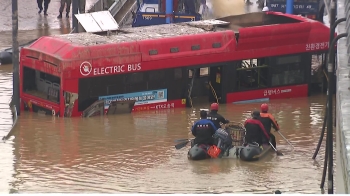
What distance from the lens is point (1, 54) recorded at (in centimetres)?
3027

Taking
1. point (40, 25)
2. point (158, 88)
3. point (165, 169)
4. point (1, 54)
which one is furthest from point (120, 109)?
point (40, 25)

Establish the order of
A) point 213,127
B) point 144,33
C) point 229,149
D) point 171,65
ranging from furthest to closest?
point 144,33 < point 171,65 < point 229,149 < point 213,127

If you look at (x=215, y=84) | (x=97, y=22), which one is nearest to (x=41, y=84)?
(x=97, y=22)

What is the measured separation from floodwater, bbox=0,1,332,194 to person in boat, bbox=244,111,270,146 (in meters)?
0.47

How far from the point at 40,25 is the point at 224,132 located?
22.2 metres

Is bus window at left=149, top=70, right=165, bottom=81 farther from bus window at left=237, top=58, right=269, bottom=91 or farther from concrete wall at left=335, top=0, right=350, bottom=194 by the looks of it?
concrete wall at left=335, top=0, right=350, bottom=194

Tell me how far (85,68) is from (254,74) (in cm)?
538

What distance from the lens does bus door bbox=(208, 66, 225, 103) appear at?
82.7ft

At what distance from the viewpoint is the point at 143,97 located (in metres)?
24.1

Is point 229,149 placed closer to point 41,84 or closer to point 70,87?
point 70,87

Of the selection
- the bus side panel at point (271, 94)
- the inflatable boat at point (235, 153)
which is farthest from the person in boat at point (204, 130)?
the bus side panel at point (271, 94)

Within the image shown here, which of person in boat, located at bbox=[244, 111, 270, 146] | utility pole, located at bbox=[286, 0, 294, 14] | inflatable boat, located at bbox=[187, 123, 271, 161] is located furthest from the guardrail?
person in boat, located at bbox=[244, 111, 270, 146]

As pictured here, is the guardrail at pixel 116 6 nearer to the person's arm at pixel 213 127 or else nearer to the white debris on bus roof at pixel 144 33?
the white debris on bus roof at pixel 144 33

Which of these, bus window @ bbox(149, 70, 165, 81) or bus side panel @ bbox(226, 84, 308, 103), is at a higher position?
bus window @ bbox(149, 70, 165, 81)
